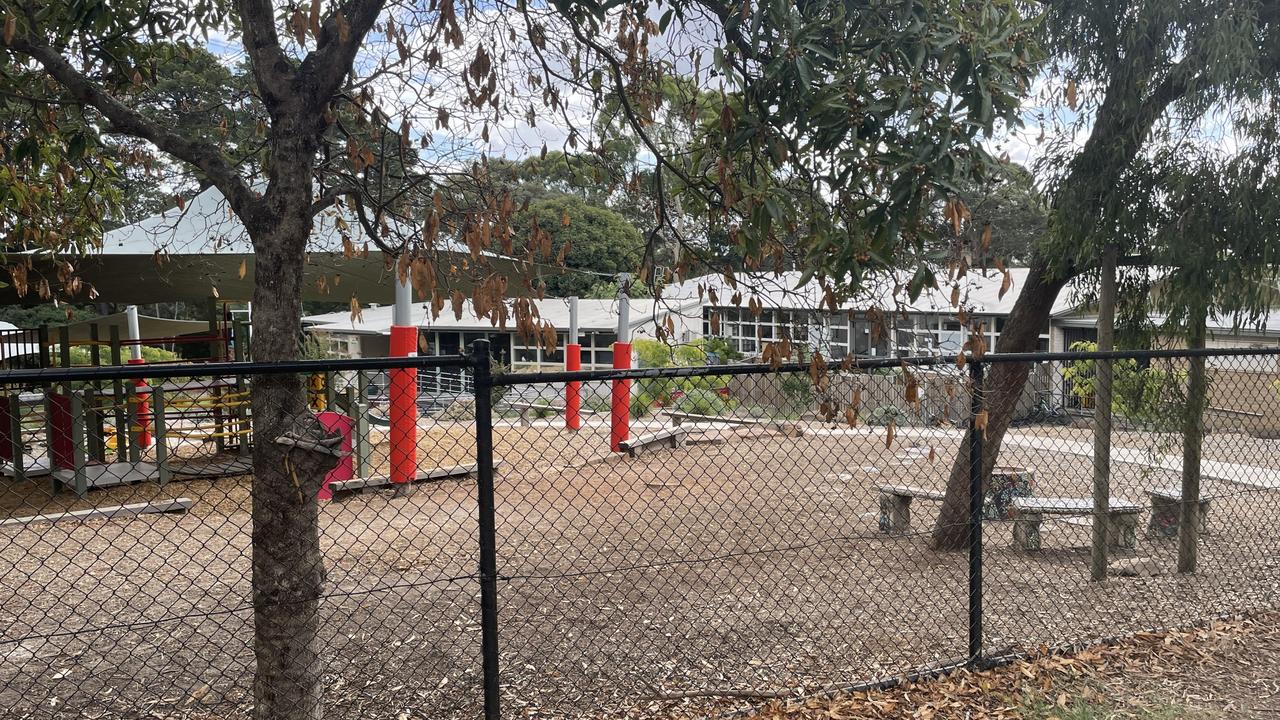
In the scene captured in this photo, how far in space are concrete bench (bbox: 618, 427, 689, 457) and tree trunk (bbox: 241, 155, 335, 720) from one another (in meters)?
8.02

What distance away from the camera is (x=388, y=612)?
5.19m

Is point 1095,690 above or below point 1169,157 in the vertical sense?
below

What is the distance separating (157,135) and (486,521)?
6.08 feet

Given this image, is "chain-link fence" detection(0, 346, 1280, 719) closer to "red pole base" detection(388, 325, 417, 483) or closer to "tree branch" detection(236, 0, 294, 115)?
"red pole base" detection(388, 325, 417, 483)

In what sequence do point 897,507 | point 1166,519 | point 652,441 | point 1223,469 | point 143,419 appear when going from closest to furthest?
point 1166,519, point 897,507, point 1223,469, point 143,419, point 652,441

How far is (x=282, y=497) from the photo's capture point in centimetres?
304

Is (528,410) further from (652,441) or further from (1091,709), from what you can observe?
(1091,709)

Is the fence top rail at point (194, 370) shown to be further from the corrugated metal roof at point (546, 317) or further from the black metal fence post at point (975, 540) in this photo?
the corrugated metal roof at point (546, 317)

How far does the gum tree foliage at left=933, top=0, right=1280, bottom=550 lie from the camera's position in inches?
197

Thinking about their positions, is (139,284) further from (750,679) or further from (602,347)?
(602,347)

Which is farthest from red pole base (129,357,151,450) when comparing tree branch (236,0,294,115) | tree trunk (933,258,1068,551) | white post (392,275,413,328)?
tree trunk (933,258,1068,551)

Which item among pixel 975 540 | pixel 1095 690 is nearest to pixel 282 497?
pixel 975 540

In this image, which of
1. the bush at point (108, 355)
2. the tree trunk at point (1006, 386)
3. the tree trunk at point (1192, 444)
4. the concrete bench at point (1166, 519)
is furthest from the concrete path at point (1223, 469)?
the bush at point (108, 355)

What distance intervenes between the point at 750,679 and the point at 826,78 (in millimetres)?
2613
